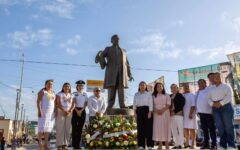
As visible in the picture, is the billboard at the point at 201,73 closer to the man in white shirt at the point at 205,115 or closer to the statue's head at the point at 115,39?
the statue's head at the point at 115,39

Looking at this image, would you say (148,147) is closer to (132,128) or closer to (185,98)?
(132,128)

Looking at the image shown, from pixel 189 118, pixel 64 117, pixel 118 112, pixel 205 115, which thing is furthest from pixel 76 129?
pixel 205 115

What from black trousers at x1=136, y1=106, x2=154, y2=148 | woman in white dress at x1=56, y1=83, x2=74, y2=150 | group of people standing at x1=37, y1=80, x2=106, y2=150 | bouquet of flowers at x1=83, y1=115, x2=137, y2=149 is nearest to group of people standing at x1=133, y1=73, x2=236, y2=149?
black trousers at x1=136, y1=106, x2=154, y2=148

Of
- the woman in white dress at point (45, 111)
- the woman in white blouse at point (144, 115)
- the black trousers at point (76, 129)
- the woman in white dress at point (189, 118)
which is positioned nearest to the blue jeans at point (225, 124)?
the woman in white dress at point (189, 118)

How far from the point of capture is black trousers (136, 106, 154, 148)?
7109 mm

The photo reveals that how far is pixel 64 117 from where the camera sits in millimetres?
7363

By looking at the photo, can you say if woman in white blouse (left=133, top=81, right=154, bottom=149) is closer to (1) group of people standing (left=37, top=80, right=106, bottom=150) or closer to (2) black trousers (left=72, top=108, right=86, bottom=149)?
(1) group of people standing (left=37, top=80, right=106, bottom=150)

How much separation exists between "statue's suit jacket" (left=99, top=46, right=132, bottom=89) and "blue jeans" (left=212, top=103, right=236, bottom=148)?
133 inches

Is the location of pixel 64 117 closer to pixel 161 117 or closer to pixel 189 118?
pixel 161 117

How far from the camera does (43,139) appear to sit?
7.51 metres

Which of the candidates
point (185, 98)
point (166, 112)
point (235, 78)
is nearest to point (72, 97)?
point (166, 112)

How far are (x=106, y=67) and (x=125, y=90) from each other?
0.96 metres

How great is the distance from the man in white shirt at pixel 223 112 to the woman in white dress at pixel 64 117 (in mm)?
3342

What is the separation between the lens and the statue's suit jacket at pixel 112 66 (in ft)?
30.9
